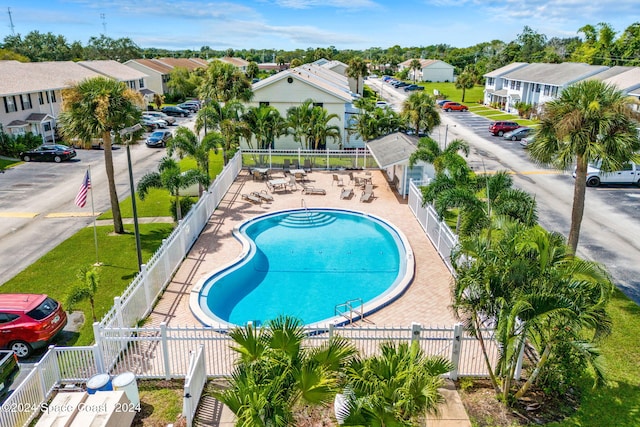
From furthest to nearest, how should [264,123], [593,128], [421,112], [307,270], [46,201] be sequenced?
1. [264,123]
2. [421,112]
3. [46,201]
4. [307,270]
5. [593,128]

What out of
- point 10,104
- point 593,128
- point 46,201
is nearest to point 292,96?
point 46,201

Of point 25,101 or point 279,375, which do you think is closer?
point 279,375

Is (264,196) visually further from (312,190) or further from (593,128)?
(593,128)

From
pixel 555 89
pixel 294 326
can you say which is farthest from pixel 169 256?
pixel 555 89

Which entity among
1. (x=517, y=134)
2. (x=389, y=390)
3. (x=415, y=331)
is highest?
(x=517, y=134)

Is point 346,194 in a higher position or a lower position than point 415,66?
lower

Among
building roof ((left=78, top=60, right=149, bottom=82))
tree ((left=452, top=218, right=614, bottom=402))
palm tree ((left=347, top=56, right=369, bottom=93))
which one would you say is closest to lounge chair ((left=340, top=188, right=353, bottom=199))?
tree ((left=452, top=218, right=614, bottom=402))

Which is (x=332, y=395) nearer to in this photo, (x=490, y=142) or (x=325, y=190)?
(x=325, y=190)

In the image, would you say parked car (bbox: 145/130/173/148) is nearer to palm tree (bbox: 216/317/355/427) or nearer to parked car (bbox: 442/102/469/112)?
palm tree (bbox: 216/317/355/427)
